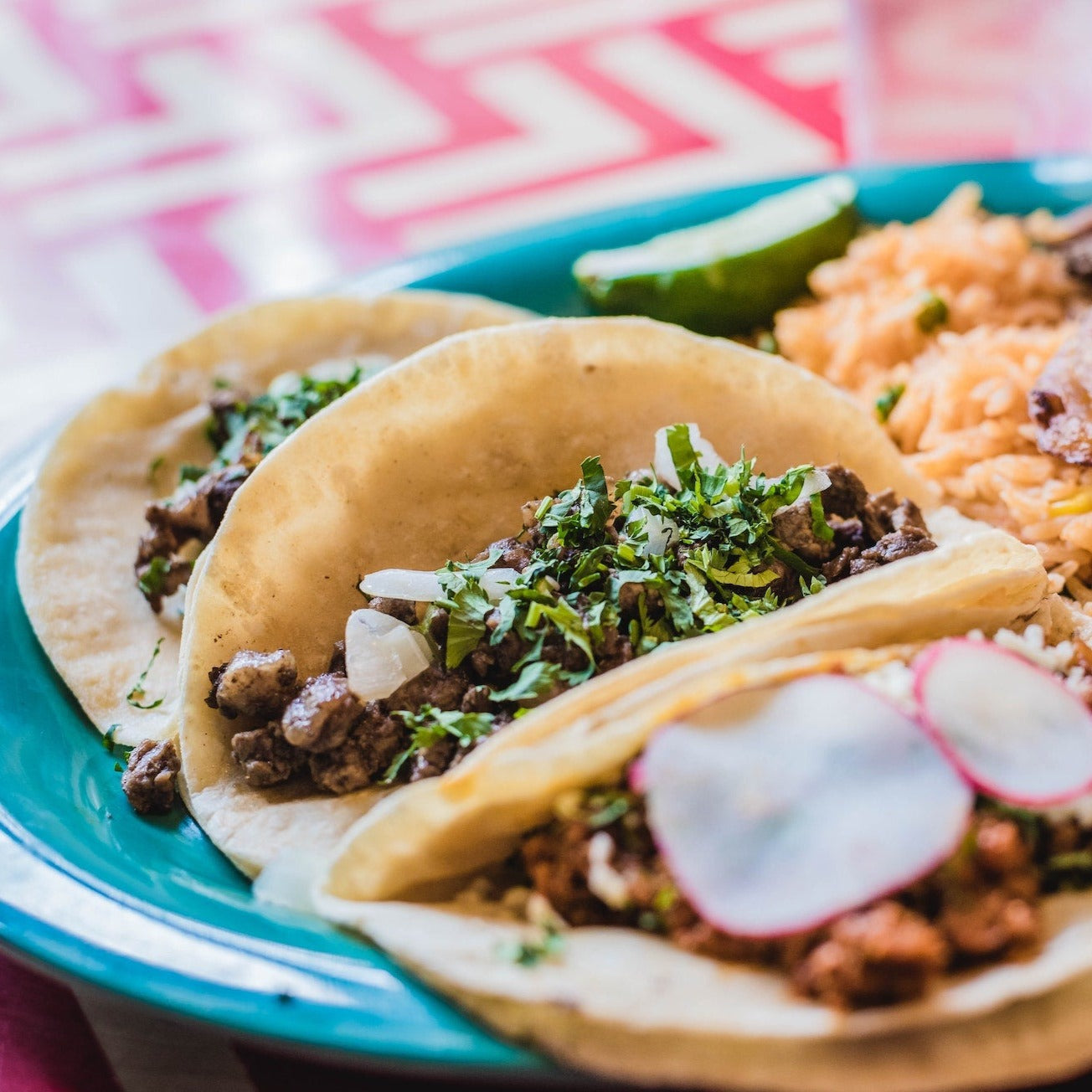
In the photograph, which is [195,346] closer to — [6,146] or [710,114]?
[710,114]

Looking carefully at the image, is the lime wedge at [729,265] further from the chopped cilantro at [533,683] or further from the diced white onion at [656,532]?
the chopped cilantro at [533,683]

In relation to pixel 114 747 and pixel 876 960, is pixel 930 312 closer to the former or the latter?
pixel 876 960

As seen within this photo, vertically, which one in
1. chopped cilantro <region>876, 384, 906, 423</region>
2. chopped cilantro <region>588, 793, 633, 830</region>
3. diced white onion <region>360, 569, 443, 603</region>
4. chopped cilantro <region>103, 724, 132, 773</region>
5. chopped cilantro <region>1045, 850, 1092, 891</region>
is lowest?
chopped cilantro <region>876, 384, 906, 423</region>

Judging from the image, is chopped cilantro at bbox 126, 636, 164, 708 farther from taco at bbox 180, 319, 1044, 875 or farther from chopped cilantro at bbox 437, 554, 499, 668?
chopped cilantro at bbox 437, 554, 499, 668

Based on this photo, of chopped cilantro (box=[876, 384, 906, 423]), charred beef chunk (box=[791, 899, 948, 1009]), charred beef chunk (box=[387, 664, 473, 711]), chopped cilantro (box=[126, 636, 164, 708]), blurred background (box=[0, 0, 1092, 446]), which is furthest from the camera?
blurred background (box=[0, 0, 1092, 446])

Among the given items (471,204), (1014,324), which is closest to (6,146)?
(471,204)

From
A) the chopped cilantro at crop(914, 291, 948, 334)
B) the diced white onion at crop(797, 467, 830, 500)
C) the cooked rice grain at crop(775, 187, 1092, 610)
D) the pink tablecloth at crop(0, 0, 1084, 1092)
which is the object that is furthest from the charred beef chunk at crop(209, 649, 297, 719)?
the pink tablecloth at crop(0, 0, 1084, 1092)

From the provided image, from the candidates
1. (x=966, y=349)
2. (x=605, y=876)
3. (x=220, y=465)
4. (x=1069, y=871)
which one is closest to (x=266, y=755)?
(x=605, y=876)
